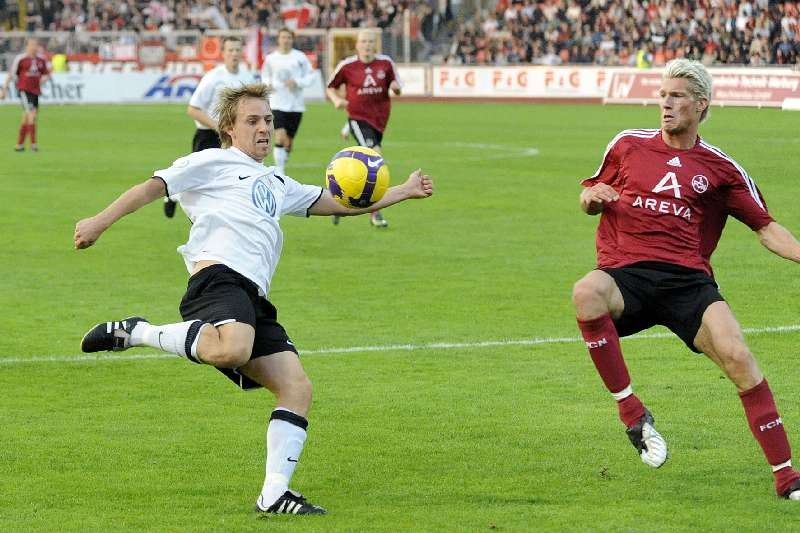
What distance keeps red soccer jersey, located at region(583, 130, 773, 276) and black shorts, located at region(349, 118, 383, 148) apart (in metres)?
12.0

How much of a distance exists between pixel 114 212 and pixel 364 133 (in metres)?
12.8

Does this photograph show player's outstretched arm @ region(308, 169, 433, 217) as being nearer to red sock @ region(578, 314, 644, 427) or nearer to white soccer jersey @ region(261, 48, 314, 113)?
red sock @ region(578, 314, 644, 427)

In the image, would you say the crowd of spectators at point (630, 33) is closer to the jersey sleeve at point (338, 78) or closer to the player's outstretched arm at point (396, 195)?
the jersey sleeve at point (338, 78)

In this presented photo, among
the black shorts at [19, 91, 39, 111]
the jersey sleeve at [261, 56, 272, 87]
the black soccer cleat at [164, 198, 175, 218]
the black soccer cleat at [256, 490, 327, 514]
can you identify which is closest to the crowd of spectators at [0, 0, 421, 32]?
the black shorts at [19, 91, 39, 111]

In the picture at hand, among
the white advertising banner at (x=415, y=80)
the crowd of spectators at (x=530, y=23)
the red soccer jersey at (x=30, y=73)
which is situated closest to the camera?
the red soccer jersey at (x=30, y=73)

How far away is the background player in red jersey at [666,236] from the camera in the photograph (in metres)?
7.00

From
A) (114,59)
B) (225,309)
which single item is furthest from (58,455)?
(114,59)

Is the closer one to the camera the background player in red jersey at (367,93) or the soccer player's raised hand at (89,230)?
the soccer player's raised hand at (89,230)

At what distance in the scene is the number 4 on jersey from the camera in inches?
280

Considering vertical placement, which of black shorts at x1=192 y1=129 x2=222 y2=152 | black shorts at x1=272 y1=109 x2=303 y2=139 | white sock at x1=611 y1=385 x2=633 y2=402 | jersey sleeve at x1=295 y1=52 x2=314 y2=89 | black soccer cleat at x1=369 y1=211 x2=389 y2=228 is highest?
white sock at x1=611 y1=385 x2=633 y2=402

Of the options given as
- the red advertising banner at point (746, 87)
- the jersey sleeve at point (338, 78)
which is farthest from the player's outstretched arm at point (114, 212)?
the red advertising banner at point (746, 87)

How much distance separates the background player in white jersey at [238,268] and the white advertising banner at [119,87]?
142 ft

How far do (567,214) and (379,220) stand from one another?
2575 millimetres

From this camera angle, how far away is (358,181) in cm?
814
